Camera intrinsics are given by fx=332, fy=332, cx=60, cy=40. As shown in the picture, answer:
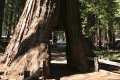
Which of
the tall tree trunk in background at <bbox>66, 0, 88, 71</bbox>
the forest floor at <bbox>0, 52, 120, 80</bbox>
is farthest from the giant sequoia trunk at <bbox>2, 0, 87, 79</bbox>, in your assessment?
the forest floor at <bbox>0, 52, 120, 80</bbox>

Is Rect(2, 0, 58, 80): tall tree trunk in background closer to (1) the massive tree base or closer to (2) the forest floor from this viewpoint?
(1) the massive tree base

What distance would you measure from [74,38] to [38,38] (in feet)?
8.11

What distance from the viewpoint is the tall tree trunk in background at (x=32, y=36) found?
1616 centimetres

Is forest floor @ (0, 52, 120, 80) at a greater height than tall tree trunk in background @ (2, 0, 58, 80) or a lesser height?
lesser

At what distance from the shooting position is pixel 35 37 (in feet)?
55.7

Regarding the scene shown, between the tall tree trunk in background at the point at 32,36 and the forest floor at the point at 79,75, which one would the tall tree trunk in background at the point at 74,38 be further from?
the tall tree trunk in background at the point at 32,36

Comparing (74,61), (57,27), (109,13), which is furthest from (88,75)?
(109,13)

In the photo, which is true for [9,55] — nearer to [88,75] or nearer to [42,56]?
[42,56]

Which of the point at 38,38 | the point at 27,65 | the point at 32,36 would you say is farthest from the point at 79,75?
the point at 32,36

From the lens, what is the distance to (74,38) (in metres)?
18.5

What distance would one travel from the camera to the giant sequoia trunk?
53.1ft

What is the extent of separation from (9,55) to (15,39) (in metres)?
1.00

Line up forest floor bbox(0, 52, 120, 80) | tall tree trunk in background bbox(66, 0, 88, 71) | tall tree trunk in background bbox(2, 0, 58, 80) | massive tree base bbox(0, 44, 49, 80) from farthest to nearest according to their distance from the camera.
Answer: tall tree trunk in background bbox(66, 0, 88, 71) → tall tree trunk in background bbox(2, 0, 58, 80) → forest floor bbox(0, 52, 120, 80) → massive tree base bbox(0, 44, 49, 80)

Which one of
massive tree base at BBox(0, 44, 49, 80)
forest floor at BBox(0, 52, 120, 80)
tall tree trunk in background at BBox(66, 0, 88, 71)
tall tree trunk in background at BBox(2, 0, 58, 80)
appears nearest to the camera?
massive tree base at BBox(0, 44, 49, 80)
